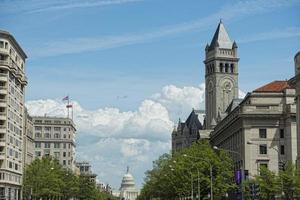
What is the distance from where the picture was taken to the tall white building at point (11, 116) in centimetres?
13038

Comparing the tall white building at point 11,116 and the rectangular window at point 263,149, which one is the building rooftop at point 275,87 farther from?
the tall white building at point 11,116

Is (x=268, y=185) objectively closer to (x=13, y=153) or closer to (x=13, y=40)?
(x=13, y=153)

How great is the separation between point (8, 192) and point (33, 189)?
9.22 meters

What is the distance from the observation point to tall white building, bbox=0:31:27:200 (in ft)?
428

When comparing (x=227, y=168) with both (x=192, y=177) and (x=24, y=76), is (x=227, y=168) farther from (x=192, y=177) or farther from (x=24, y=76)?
(x=24, y=76)

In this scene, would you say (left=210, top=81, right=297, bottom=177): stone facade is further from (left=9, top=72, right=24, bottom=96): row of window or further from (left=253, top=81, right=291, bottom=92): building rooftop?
(left=9, top=72, right=24, bottom=96): row of window

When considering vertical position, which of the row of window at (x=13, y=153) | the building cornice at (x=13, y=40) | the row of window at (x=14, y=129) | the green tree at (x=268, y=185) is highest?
the building cornice at (x=13, y=40)

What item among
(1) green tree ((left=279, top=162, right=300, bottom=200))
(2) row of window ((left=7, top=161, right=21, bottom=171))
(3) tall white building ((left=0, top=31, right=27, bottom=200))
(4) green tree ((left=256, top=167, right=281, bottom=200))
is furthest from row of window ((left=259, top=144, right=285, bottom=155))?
(2) row of window ((left=7, top=161, right=21, bottom=171))

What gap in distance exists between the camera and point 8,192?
134m

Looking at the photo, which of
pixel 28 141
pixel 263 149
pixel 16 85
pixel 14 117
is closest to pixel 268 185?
pixel 263 149

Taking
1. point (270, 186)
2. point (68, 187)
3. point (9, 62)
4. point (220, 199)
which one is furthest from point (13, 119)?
point (270, 186)

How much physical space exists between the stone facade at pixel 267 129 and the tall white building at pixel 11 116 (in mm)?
45593

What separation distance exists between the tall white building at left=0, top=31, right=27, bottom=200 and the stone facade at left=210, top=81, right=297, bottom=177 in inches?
1795

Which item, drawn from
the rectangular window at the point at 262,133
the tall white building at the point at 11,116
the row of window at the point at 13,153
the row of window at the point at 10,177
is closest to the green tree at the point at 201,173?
the rectangular window at the point at 262,133
